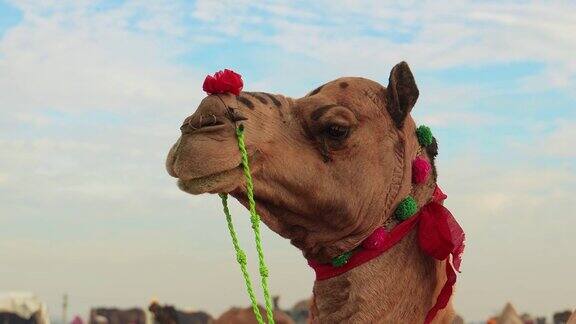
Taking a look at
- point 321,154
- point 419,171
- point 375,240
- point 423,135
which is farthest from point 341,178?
point 423,135

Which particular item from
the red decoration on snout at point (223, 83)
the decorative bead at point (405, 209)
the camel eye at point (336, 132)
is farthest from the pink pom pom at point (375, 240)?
the red decoration on snout at point (223, 83)

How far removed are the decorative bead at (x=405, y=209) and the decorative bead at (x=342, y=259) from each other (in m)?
0.26

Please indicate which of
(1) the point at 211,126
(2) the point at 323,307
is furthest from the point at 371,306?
(1) the point at 211,126

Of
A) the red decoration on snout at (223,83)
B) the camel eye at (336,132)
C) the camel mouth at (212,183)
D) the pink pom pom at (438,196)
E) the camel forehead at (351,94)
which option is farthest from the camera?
the pink pom pom at (438,196)

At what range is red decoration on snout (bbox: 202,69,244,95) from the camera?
3354 millimetres

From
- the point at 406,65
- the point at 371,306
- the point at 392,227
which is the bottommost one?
the point at 371,306

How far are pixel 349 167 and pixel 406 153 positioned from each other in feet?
0.98

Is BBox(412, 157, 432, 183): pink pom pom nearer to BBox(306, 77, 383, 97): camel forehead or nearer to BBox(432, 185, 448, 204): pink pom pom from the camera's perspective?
BBox(432, 185, 448, 204): pink pom pom

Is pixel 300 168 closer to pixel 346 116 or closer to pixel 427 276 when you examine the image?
pixel 346 116

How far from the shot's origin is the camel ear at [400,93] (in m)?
3.72

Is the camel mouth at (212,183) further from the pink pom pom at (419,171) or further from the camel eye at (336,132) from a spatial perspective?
the pink pom pom at (419,171)

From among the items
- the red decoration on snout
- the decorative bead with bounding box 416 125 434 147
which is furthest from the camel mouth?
the decorative bead with bounding box 416 125 434 147

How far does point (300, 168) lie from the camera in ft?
11.4

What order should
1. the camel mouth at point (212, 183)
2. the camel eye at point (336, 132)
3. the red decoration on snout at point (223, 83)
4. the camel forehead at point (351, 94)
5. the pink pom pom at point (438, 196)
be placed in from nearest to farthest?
the camel mouth at point (212, 183) < the red decoration on snout at point (223, 83) < the camel eye at point (336, 132) < the camel forehead at point (351, 94) < the pink pom pom at point (438, 196)
